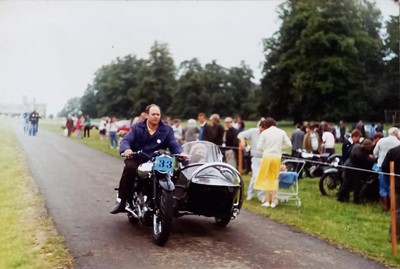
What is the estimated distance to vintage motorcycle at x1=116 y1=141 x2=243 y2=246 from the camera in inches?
219

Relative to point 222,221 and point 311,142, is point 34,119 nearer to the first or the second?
point 222,221

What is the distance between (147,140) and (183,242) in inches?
50.4

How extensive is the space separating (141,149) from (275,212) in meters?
3.12

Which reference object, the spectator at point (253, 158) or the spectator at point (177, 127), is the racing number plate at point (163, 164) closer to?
the spectator at point (253, 158)

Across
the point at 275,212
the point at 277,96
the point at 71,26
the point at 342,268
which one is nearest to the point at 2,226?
the point at 71,26

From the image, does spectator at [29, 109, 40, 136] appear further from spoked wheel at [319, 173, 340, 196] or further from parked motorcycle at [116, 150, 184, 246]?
spoked wheel at [319, 173, 340, 196]

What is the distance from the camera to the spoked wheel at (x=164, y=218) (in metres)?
5.38

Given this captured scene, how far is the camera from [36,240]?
5289 millimetres

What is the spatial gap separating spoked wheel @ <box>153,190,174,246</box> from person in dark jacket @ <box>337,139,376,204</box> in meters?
5.43

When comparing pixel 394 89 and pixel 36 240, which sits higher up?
pixel 394 89

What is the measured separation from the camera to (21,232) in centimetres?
535

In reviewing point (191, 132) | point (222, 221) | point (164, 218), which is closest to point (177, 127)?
point (191, 132)

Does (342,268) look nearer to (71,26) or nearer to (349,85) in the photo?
(71,26)

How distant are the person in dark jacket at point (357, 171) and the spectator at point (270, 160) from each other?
1.78m
